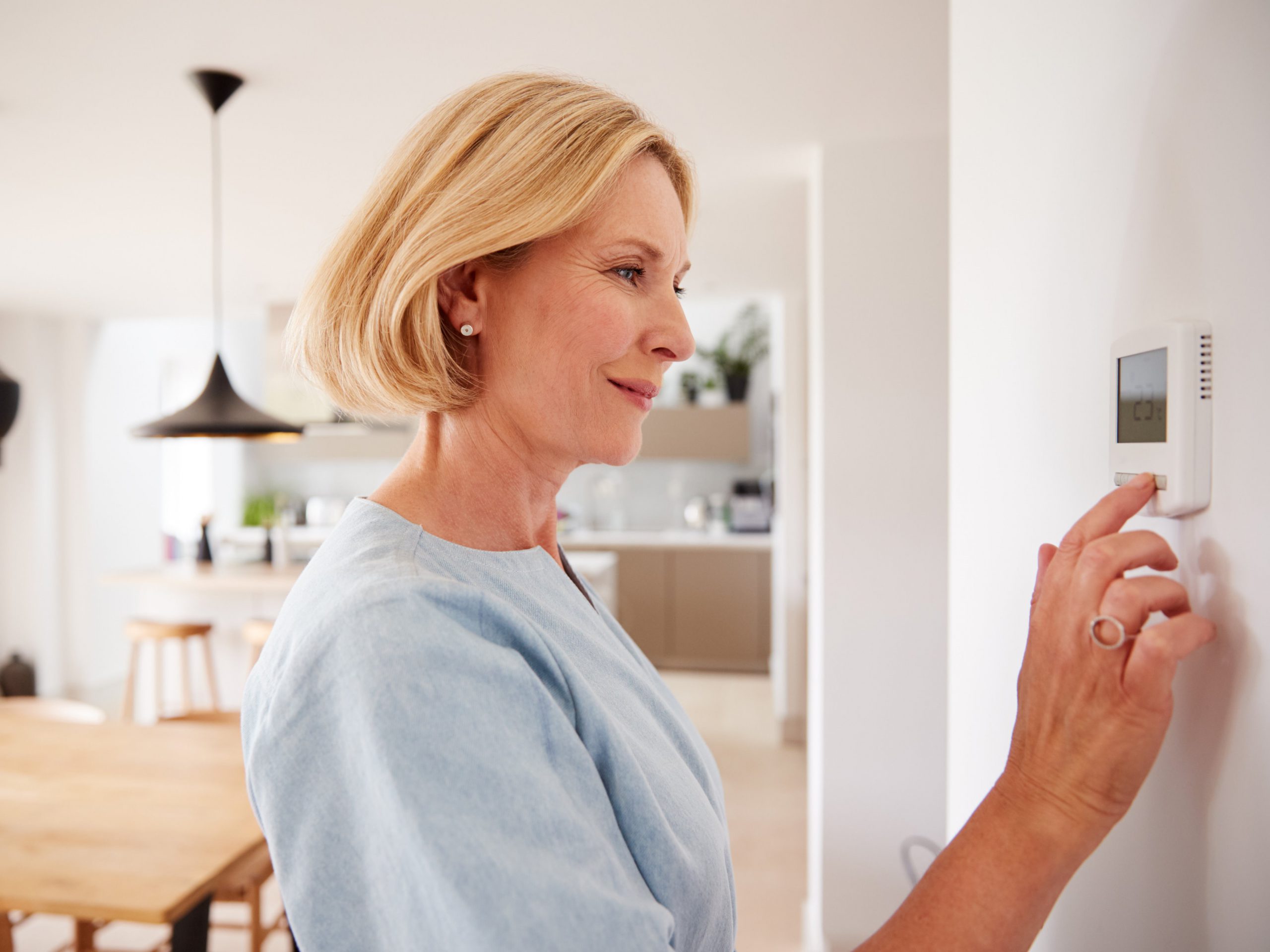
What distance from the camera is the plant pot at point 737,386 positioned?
6496 mm

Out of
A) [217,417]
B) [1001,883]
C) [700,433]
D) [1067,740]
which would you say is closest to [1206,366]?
[1067,740]

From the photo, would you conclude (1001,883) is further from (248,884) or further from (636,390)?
(248,884)

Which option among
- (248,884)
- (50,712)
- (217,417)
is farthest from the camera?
(50,712)

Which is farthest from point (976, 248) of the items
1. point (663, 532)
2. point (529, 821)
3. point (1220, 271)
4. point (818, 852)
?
point (663, 532)

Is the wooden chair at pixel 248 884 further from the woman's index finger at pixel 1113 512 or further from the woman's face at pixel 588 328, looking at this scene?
the woman's index finger at pixel 1113 512

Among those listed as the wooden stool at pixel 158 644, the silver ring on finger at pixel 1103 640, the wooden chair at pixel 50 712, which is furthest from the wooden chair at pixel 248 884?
the wooden stool at pixel 158 644

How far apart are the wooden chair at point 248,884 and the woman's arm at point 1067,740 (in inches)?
38.7

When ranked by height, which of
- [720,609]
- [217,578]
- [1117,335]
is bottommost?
[720,609]

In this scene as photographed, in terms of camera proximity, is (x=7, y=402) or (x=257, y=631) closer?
(x=7, y=402)

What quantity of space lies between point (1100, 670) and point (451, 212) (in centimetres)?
58

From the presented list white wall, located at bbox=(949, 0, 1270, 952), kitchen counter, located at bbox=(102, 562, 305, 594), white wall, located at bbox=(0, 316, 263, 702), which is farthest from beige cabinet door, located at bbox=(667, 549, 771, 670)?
white wall, located at bbox=(949, 0, 1270, 952)

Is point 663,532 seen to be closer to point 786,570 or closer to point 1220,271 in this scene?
point 786,570

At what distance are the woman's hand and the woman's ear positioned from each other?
1.66 feet

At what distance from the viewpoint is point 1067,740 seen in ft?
1.85
